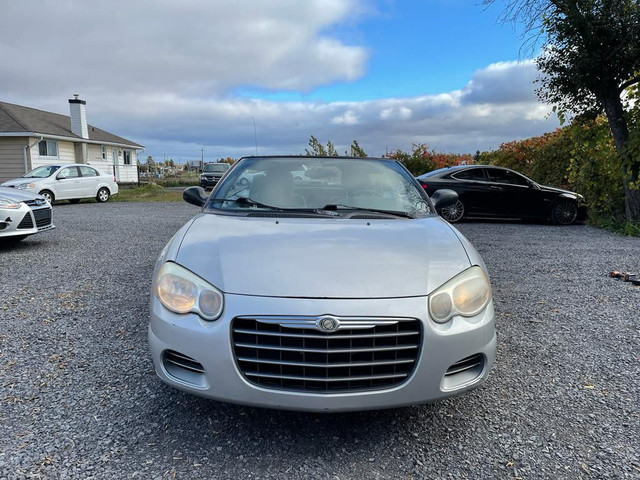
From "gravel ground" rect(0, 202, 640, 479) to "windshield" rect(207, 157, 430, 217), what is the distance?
4.44 feet

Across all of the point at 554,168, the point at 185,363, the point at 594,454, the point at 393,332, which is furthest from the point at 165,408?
the point at 554,168

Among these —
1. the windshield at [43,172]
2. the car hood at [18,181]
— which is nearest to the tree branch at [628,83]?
the car hood at [18,181]

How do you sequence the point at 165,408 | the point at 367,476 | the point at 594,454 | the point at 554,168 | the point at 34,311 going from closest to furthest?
1. the point at 367,476
2. the point at 594,454
3. the point at 165,408
4. the point at 34,311
5. the point at 554,168

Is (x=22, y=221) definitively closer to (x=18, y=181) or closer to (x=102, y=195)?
(x=18, y=181)

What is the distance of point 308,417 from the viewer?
8.05 ft

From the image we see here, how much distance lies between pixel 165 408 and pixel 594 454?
2268 millimetres

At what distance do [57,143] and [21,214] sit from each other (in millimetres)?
20540

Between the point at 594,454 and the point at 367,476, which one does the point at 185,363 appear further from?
the point at 594,454

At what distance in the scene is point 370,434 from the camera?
2.32 meters

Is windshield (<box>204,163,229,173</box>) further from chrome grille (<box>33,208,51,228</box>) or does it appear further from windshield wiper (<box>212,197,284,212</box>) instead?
windshield wiper (<box>212,197,284,212</box>)

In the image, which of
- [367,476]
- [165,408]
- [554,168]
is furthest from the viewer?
[554,168]

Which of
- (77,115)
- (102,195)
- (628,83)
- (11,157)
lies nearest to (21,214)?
(628,83)

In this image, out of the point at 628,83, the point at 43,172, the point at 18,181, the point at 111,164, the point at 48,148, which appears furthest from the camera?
the point at 111,164

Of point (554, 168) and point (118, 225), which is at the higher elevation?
point (554, 168)
